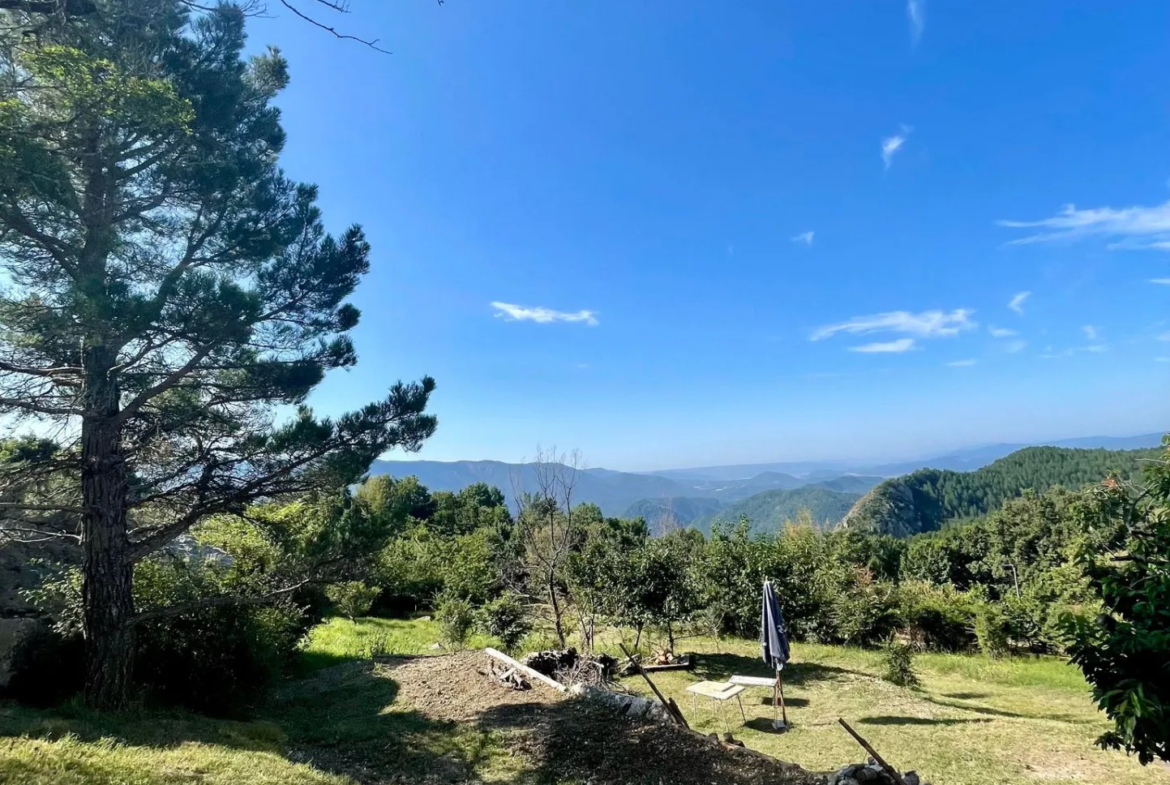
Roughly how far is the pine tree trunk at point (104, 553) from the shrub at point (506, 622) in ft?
23.5

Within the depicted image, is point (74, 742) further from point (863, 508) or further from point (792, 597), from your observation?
point (863, 508)

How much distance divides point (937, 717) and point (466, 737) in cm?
715

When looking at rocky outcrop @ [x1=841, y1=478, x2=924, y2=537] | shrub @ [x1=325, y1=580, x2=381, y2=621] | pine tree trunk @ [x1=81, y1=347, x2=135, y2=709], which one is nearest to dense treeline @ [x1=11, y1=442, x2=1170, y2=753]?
shrub @ [x1=325, y1=580, x2=381, y2=621]

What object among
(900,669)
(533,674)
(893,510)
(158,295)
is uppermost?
(158,295)

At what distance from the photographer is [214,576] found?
9461mm

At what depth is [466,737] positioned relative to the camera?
23.0 feet

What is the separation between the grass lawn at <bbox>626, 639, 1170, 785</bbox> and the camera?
6109mm

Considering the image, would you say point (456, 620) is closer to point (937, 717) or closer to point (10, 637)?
point (10, 637)

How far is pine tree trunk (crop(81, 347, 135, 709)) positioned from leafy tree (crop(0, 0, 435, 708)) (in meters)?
0.02

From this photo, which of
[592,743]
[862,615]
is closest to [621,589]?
[592,743]

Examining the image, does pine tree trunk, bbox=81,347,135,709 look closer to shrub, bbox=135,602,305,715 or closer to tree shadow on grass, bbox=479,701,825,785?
shrub, bbox=135,602,305,715

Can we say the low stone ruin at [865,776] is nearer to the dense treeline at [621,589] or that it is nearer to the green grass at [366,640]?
the dense treeline at [621,589]

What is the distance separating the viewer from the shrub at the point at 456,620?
13594 millimetres

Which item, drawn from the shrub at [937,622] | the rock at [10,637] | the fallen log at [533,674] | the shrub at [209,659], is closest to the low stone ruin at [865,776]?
the fallen log at [533,674]
